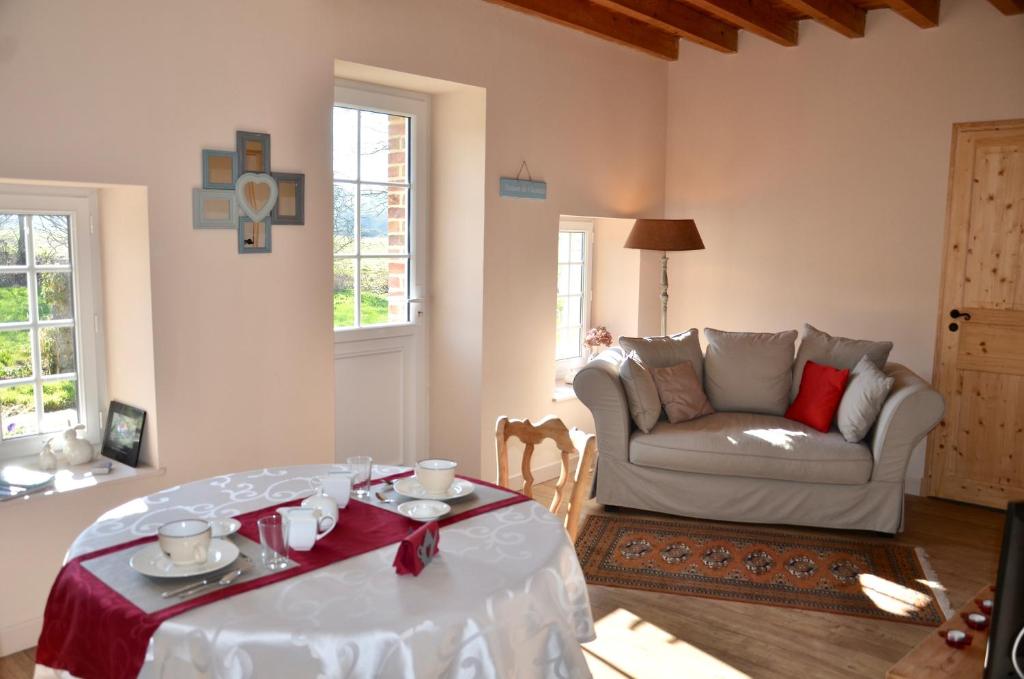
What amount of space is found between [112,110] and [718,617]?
302cm

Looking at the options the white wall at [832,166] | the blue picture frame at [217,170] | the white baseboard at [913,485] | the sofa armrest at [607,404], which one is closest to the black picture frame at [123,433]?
the blue picture frame at [217,170]

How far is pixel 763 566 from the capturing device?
4043mm

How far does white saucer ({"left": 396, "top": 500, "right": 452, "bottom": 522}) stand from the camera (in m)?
2.25

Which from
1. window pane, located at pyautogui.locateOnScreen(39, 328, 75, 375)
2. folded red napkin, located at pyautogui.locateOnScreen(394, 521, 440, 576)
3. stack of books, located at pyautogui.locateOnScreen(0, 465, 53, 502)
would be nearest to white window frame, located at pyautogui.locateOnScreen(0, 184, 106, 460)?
window pane, located at pyautogui.locateOnScreen(39, 328, 75, 375)

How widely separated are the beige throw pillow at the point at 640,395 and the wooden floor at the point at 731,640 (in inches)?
44.1

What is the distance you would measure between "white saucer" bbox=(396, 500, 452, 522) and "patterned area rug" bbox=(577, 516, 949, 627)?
1712 millimetres

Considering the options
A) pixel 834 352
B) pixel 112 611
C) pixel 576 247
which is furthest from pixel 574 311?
pixel 112 611

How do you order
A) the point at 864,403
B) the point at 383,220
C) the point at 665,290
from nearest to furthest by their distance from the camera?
the point at 864,403, the point at 383,220, the point at 665,290

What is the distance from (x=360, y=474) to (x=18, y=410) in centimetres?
172

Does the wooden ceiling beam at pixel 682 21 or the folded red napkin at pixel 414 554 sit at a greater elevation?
the wooden ceiling beam at pixel 682 21

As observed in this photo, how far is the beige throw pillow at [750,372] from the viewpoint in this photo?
497 centimetres

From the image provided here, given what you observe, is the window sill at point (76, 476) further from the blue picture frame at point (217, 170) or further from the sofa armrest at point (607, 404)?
the sofa armrest at point (607, 404)

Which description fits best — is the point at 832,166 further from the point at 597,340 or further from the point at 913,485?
the point at 913,485

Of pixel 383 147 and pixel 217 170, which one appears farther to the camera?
pixel 383 147
